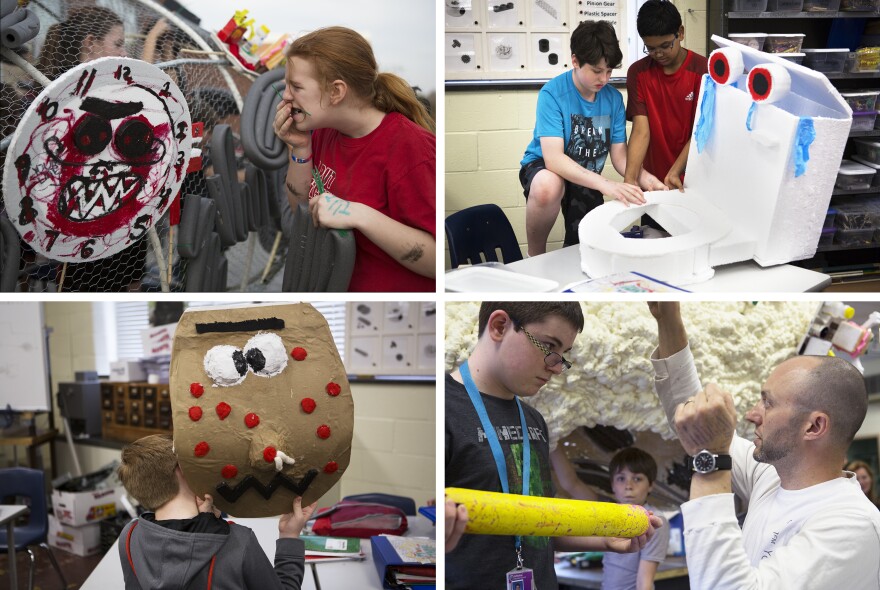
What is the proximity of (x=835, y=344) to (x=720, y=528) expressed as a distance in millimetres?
512

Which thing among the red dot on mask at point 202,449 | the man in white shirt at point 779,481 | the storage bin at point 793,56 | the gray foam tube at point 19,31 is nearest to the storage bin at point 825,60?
the storage bin at point 793,56

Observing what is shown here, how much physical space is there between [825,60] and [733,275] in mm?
549

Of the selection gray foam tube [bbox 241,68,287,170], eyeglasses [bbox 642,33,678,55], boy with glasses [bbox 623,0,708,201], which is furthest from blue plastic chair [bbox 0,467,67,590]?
eyeglasses [bbox 642,33,678,55]

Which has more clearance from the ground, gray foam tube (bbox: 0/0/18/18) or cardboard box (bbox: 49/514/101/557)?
gray foam tube (bbox: 0/0/18/18)

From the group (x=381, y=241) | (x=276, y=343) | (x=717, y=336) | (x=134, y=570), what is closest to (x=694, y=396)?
(x=717, y=336)

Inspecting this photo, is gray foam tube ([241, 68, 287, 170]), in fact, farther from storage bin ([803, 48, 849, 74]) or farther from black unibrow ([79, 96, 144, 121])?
storage bin ([803, 48, 849, 74])

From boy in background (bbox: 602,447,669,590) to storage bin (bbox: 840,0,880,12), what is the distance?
116cm

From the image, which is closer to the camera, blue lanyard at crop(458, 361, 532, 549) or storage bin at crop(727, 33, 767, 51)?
blue lanyard at crop(458, 361, 532, 549)

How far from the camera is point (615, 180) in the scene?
69.3 inches

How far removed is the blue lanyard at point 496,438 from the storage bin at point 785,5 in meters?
1.07

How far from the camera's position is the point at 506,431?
5.30 ft

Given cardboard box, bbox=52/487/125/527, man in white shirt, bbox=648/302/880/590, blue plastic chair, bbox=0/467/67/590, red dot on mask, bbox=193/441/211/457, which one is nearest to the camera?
red dot on mask, bbox=193/441/211/457

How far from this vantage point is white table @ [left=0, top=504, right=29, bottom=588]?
1950 millimetres

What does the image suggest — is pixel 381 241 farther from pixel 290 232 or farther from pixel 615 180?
pixel 615 180
